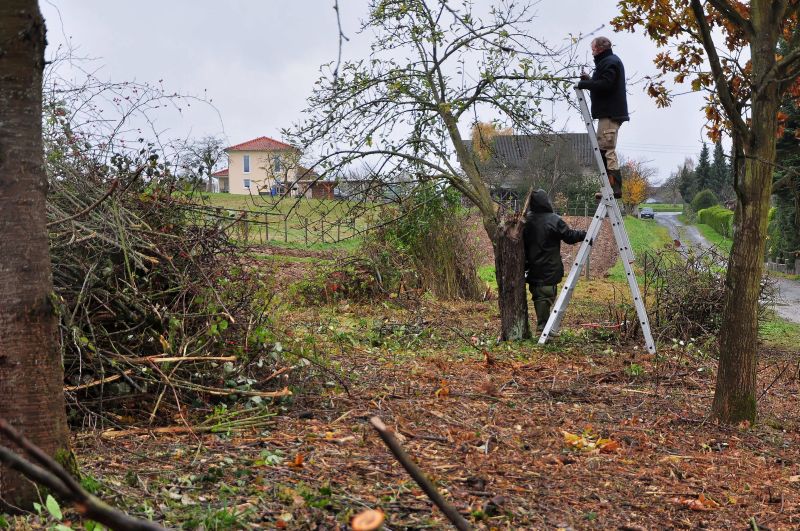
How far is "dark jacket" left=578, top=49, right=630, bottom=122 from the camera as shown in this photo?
816 centimetres

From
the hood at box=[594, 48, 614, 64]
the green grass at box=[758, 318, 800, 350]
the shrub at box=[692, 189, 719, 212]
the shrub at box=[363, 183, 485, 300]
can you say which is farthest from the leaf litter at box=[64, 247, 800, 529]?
the shrub at box=[692, 189, 719, 212]

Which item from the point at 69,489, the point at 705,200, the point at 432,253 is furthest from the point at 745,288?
the point at 705,200

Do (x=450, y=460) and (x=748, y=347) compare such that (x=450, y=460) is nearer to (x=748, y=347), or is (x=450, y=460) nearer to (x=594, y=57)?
(x=748, y=347)

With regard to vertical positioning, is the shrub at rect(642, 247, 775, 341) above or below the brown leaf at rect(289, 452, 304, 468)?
above

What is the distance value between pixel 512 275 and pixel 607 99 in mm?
2284

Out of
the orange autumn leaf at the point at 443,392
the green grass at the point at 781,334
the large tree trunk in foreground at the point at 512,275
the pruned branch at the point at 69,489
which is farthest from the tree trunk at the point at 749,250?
the green grass at the point at 781,334

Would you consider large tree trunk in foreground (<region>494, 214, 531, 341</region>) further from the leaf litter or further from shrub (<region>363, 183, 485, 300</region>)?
shrub (<region>363, 183, 485, 300</region>)

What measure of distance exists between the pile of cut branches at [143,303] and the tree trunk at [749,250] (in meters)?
3.27

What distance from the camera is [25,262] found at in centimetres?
314

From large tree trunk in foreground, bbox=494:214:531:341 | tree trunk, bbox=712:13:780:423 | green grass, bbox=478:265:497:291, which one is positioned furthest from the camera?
green grass, bbox=478:265:497:291

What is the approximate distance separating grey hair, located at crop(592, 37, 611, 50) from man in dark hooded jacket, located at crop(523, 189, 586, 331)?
1.83 meters

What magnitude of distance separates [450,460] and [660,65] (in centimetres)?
654

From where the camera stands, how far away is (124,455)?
13.7 feet

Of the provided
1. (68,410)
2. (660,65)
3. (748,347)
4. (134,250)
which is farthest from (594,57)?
(68,410)
